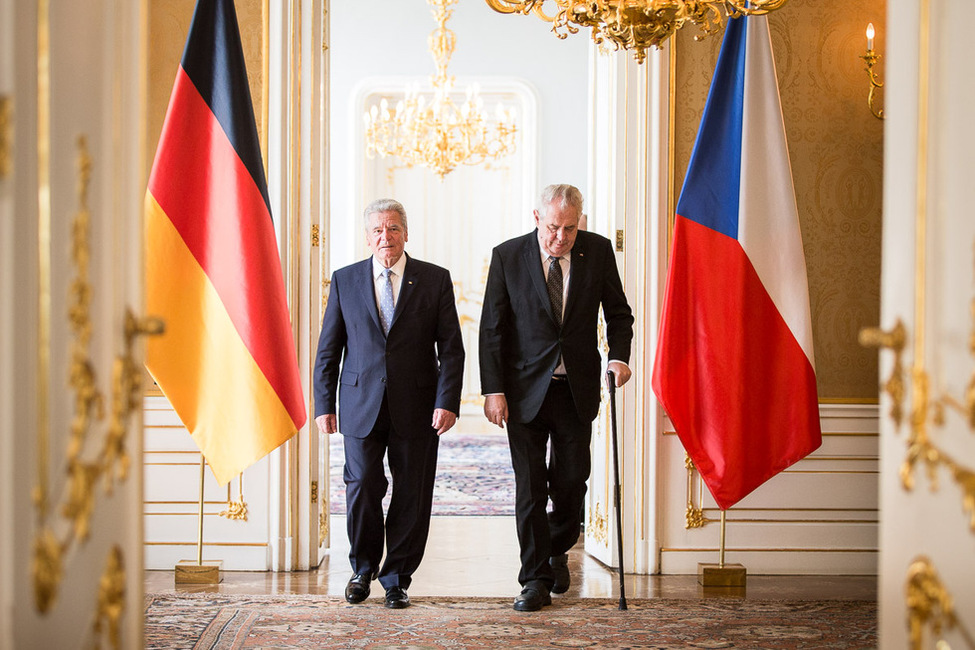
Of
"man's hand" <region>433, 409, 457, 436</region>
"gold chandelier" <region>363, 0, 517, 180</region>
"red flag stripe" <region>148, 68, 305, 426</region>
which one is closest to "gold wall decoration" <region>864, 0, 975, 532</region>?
"man's hand" <region>433, 409, 457, 436</region>

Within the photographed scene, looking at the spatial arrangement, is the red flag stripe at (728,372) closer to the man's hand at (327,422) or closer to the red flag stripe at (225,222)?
the man's hand at (327,422)

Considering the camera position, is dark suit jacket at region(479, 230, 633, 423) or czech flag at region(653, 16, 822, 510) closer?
dark suit jacket at region(479, 230, 633, 423)

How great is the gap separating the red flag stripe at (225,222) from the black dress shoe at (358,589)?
2.28 feet

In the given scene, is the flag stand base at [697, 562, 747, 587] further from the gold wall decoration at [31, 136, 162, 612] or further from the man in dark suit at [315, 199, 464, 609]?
the gold wall decoration at [31, 136, 162, 612]

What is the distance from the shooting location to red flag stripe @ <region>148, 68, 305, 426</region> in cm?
388

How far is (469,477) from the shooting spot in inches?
282

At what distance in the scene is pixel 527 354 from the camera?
3863 millimetres

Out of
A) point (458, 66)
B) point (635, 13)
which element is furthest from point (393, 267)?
point (458, 66)

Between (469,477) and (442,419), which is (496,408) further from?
(469,477)

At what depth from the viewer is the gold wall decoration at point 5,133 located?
1.28 metres

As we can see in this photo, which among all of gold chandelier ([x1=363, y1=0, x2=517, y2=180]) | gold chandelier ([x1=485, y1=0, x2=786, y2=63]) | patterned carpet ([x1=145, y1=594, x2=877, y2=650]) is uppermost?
gold chandelier ([x1=363, y1=0, x2=517, y2=180])

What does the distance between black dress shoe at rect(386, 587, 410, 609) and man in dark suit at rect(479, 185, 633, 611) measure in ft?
1.41

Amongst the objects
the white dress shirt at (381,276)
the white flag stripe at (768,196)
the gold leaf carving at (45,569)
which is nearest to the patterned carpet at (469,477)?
the white dress shirt at (381,276)

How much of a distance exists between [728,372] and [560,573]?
3.52 feet
